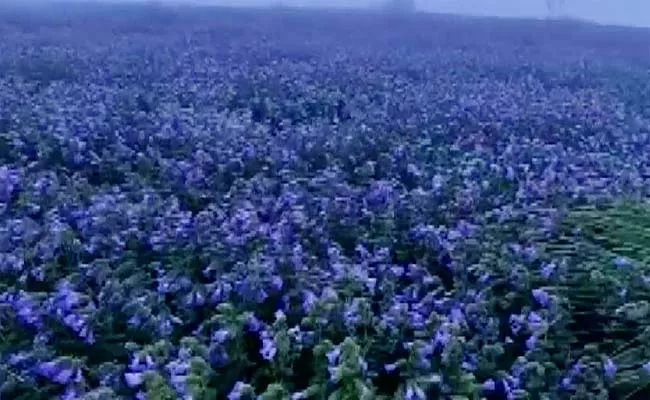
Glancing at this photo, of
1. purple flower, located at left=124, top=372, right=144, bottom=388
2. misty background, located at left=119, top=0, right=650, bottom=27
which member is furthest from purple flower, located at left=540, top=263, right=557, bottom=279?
misty background, located at left=119, top=0, right=650, bottom=27

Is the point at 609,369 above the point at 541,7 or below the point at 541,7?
above

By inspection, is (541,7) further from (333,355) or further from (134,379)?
(134,379)

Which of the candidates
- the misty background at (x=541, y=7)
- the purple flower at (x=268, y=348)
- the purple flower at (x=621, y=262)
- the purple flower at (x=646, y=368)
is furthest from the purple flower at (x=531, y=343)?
the misty background at (x=541, y=7)

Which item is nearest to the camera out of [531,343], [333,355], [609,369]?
[333,355]

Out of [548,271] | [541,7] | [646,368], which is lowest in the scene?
[541,7]

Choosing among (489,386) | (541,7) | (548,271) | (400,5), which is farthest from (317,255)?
(541,7)

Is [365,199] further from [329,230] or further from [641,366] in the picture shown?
[641,366]

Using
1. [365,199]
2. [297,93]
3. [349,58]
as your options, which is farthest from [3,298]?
[349,58]

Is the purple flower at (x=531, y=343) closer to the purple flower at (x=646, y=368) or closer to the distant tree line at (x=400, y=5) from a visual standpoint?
the purple flower at (x=646, y=368)
